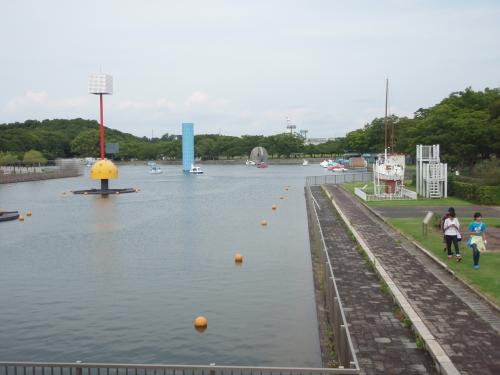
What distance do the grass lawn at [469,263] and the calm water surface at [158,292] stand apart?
5.10 metres

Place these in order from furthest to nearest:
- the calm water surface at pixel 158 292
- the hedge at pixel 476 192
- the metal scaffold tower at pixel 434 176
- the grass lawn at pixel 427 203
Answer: the metal scaffold tower at pixel 434 176 → the grass lawn at pixel 427 203 → the hedge at pixel 476 192 → the calm water surface at pixel 158 292

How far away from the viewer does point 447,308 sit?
14578mm

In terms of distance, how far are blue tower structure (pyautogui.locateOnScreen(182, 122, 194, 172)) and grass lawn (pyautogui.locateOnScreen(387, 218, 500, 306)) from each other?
115 m

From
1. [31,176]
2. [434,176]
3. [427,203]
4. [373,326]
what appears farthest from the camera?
[31,176]

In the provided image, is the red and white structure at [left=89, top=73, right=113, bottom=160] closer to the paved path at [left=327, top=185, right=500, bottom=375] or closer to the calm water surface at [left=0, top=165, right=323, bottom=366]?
the calm water surface at [left=0, top=165, right=323, bottom=366]

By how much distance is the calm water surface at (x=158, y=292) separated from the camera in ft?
47.4

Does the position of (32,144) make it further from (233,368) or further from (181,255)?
(233,368)

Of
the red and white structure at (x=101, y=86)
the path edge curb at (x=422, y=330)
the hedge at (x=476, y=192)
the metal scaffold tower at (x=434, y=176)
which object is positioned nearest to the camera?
the path edge curb at (x=422, y=330)

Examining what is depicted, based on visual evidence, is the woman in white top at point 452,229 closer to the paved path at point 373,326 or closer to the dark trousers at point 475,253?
the dark trousers at point 475,253

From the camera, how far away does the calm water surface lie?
14461mm

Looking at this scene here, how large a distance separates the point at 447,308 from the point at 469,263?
5.50 m

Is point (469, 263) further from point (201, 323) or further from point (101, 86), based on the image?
point (101, 86)

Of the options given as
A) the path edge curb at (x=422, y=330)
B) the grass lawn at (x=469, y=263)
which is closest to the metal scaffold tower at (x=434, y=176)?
the grass lawn at (x=469, y=263)

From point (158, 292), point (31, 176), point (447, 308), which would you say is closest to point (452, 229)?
point (447, 308)
